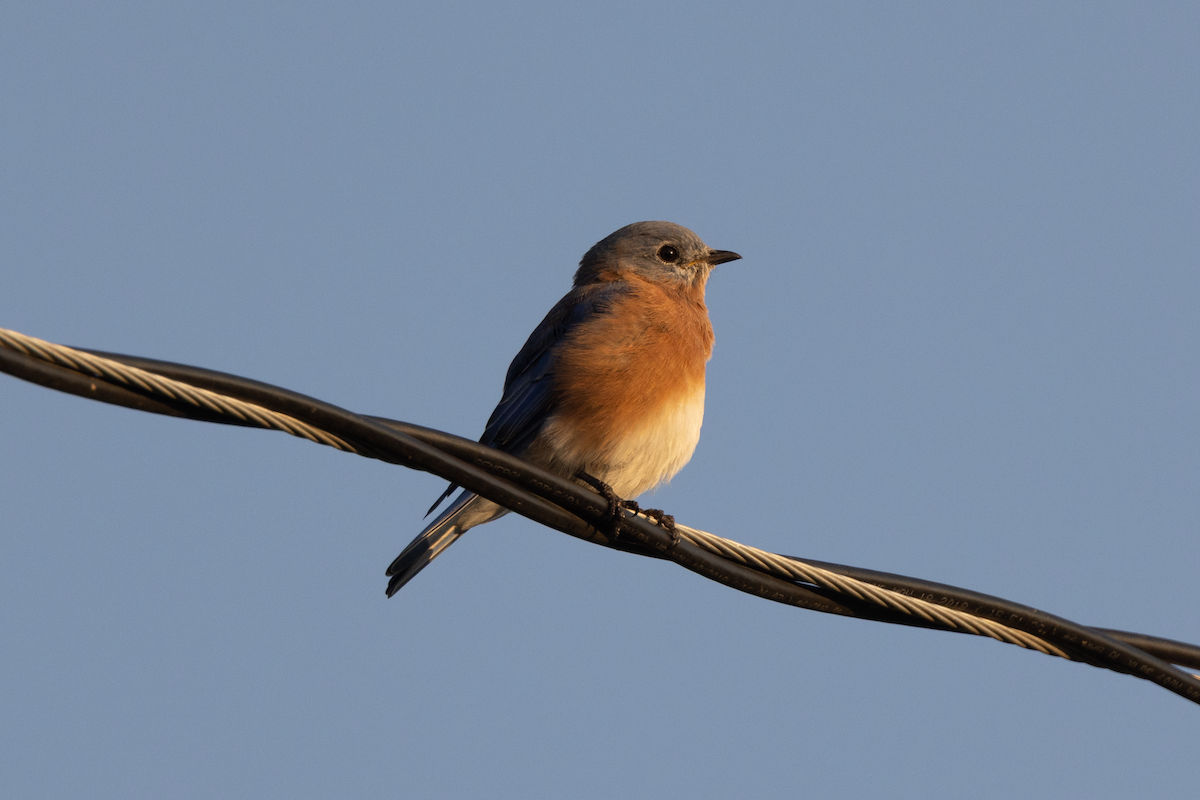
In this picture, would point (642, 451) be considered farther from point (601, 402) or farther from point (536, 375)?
point (536, 375)

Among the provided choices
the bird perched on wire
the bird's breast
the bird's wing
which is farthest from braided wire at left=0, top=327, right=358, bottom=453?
the bird's breast

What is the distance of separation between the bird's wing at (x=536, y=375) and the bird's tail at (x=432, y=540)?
0.11 meters

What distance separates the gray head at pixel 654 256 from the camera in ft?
24.6

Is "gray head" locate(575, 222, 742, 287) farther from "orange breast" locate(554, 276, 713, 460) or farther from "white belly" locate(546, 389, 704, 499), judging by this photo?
"white belly" locate(546, 389, 704, 499)

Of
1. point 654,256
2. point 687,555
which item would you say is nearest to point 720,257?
point 654,256

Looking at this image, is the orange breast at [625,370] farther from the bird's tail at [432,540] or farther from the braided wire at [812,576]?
the braided wire at [812,576]

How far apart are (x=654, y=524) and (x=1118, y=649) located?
5.62 ft

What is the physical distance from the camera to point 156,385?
3.12 meters

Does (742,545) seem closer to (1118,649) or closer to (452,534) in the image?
(1118,649)

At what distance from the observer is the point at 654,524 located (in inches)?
165

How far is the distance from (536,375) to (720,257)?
217cm

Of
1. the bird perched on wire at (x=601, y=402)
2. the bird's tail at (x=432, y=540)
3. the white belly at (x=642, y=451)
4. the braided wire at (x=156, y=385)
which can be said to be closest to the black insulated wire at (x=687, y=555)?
the braided wire at (x=156, y=385)

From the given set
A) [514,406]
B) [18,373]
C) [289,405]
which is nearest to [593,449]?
[514,406]

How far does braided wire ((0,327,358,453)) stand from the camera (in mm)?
2965
